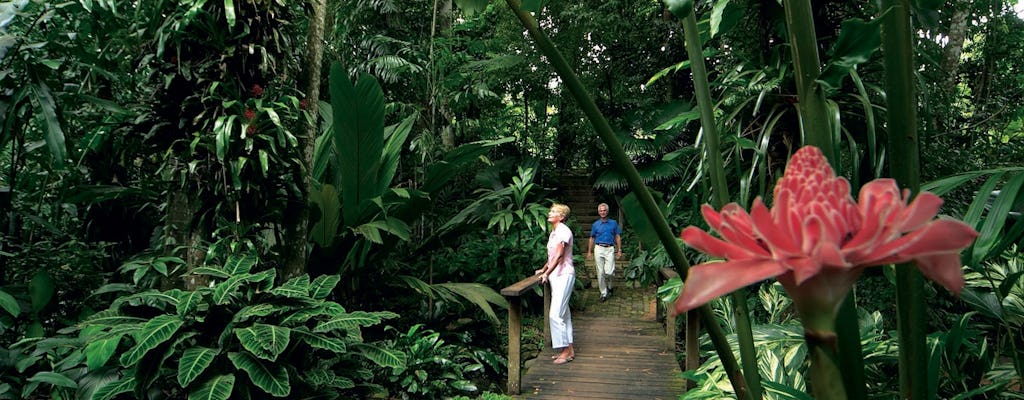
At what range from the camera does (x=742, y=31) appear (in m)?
3.99

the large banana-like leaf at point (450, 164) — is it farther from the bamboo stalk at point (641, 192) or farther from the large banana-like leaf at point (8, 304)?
the bamboo stalk at point (641, 192)

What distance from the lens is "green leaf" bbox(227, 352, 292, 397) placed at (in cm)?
317

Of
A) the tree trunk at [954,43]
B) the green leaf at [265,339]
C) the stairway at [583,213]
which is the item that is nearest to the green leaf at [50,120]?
the green leaf at [265,339]

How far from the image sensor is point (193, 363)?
3105mm

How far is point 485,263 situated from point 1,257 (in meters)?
5.01

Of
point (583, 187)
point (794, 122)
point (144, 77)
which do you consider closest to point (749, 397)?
point (794, 122)

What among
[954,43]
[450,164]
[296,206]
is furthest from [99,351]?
[954,43]

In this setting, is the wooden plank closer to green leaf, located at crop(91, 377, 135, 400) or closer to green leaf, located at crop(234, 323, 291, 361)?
green leaf, located at crop(234, 323, 291, 361)

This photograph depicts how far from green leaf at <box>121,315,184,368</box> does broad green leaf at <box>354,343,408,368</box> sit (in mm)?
Answer: 1177

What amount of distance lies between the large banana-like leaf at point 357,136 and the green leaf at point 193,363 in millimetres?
2173

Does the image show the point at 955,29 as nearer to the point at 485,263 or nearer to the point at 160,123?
the point at 485,263

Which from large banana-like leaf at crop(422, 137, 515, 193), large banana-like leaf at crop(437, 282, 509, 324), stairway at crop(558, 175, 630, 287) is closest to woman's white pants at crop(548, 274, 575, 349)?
large banana-like leaf at crop(437, 282, 509, 324)

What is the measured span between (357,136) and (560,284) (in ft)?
7.15

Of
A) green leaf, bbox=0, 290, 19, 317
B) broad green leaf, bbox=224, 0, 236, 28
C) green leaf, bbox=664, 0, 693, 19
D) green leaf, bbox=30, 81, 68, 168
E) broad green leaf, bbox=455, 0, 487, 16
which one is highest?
broad green leaf, bbox=224, 0, 236, 28
